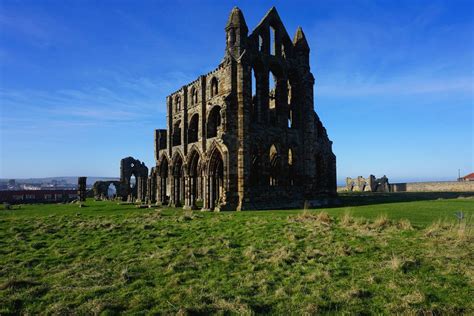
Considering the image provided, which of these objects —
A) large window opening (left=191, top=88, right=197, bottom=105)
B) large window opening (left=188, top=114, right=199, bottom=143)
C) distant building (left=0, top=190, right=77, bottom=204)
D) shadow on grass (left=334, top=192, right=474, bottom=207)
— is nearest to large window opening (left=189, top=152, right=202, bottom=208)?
large window opening (left=188, top=114, right=199, bottom=143)

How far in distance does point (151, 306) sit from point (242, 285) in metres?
2.18

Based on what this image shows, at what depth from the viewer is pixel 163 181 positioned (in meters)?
36.0

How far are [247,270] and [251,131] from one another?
1759 cm

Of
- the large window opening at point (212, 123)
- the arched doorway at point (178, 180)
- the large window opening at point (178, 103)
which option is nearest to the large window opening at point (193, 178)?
the large window opening at point (212, 123)

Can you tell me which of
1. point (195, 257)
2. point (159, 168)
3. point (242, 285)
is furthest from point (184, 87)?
point (242, 285)

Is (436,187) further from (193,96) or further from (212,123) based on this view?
(193,96)

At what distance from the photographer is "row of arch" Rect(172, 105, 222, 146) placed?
94.2 feet

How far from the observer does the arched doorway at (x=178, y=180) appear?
32669 mm

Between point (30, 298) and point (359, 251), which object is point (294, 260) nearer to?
point (359, 251)

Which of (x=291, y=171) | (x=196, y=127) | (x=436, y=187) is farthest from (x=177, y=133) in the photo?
(x=436, y=187)

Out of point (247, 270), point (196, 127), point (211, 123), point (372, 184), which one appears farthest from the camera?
point (372, 184)

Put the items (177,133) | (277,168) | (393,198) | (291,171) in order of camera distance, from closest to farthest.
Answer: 1. (277,168)
2. (291,171)
3. (393,198)
4. (177,133)

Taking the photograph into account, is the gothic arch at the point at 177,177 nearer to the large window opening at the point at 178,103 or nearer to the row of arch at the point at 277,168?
the large window opening at the point at 178,103

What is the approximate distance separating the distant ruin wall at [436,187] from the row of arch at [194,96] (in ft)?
110
